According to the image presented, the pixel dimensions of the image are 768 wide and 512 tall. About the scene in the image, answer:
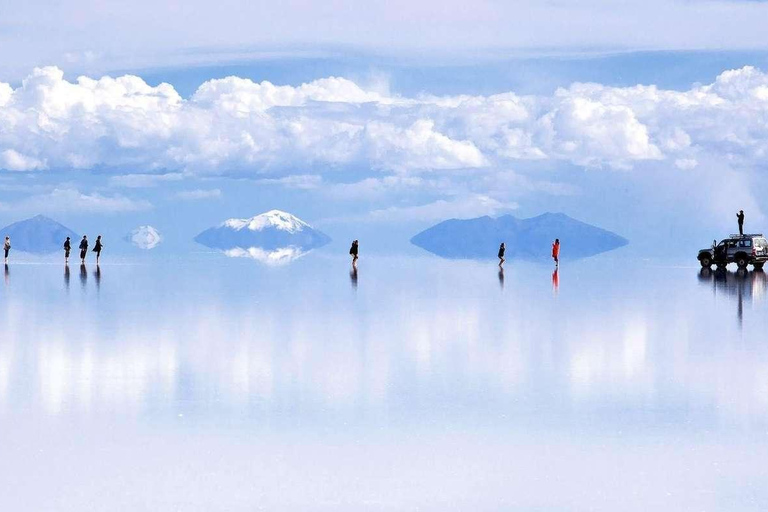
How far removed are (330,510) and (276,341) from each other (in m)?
11.9

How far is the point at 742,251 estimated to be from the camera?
6475 cm

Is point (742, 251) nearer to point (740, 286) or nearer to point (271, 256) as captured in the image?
point (740, 286)

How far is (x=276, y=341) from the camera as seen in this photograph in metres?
20.9

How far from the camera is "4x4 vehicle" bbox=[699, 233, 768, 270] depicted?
211ft

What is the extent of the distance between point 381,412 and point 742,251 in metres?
55.1

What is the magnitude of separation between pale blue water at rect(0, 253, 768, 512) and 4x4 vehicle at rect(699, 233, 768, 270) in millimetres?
38838

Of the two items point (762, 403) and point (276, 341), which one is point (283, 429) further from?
point (276, 341)

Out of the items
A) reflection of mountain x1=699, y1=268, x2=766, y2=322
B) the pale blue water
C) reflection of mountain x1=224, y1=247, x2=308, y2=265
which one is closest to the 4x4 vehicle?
reflection of mountain x1=699, y1=268, x2=766, y2=322

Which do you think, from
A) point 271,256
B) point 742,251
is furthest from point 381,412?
point 271,256

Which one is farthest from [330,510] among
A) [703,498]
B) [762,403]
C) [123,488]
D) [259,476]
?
[762,403]

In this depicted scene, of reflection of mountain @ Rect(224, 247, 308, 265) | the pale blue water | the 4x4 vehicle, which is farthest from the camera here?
reflection of mountain @ Rect(224, 247, 308, 265)

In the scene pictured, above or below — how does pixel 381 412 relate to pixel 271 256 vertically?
below

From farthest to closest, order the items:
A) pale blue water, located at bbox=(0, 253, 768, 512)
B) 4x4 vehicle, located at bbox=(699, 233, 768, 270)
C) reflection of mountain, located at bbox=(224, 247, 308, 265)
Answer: reflection of mountain, located at bbox=(224, 247, 308, 265) → 4x4 vehicle, located at bbox=(699, 233, 768, 270) → pale blue water, located at bbox=(0, 253, 768, 512)

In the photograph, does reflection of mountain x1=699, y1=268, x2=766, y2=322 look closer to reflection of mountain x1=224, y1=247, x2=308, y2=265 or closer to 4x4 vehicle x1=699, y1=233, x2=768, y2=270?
4x4 vehicle x1=699, y1=233, x2=768, y2=270
